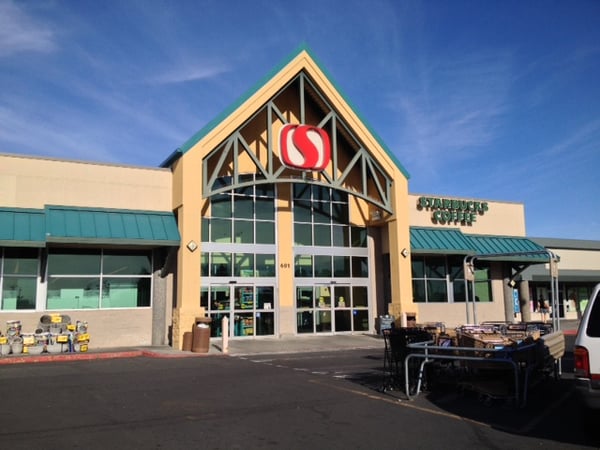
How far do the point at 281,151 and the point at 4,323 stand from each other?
11777mm

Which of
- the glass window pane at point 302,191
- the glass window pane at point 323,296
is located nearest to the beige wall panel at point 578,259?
the glass window pane at point 323,296

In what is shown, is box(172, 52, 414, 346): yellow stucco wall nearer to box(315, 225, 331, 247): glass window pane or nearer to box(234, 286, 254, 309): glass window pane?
box(234, 286, 254, 309): glass window pane

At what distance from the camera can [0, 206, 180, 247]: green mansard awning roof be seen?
18391mm

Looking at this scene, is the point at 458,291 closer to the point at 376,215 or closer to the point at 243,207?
the point at 376,215

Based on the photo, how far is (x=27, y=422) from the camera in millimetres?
8133

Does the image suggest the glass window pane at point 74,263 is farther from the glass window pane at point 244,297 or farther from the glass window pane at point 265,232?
the glass window pane at point 265,232

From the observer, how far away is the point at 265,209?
24.3 metres

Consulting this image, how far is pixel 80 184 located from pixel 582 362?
18.1 m

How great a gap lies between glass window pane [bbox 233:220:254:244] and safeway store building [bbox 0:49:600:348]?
0.16ft

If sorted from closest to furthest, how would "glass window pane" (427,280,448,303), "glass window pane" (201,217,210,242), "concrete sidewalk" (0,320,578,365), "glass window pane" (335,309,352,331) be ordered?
"concrete sidewalk" (0,320,578,365)
"glass window pane" (201,217,210,242)
"glass window pane" (335,309,352,331)
"glass window pane" (427,280,448,303)

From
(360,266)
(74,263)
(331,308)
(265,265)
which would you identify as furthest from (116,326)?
(360,266)

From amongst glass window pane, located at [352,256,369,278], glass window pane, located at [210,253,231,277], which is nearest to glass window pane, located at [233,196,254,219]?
glass window pane, located at [210,253,231,277]

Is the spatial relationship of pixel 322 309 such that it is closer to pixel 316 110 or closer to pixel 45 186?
pixel 316 110

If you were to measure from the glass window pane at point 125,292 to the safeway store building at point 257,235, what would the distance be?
0.04 meters
